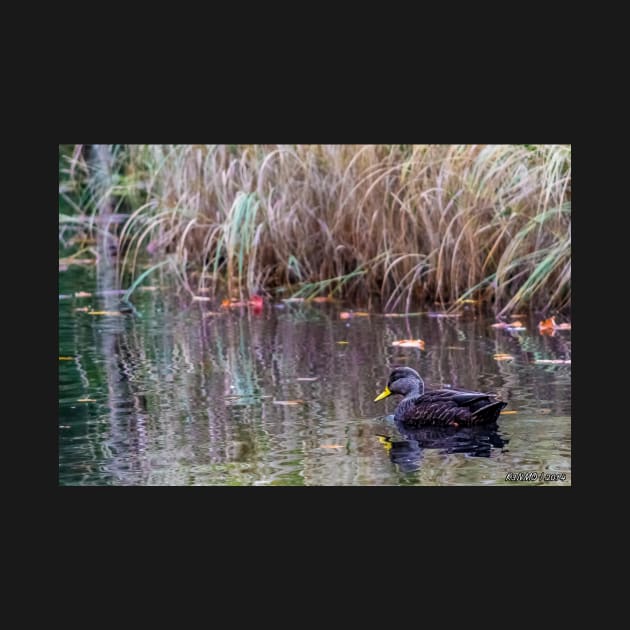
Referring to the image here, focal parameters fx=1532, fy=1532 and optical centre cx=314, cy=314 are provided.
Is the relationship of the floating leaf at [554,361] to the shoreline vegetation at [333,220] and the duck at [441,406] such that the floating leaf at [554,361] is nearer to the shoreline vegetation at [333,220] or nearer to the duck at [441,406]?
the shoreline vegetation at [333,220]

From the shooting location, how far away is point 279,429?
8758mm

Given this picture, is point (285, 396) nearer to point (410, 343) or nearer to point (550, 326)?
point (410, 343)

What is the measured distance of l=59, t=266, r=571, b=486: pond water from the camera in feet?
26.9

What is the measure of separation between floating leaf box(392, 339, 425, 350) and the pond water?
0.08 metres

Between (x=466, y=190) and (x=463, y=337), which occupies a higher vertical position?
(x=466, y=190)

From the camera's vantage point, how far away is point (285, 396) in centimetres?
948

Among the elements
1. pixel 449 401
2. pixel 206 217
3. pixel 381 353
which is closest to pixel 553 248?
pixel 381 353

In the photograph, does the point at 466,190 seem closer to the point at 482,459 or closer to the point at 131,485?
the point at 482,459

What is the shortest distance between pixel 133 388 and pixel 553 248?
3.14 meters

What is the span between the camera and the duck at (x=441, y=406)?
871 cm

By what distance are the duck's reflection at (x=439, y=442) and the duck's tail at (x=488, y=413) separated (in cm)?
4

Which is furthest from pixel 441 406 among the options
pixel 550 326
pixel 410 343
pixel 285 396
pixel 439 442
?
pixel 550 326

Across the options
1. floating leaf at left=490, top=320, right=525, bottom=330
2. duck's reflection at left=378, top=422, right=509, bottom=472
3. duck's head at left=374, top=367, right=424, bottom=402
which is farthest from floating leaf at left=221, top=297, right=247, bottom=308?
duck's reflection at left=378, top=422, right=509, bottom=472

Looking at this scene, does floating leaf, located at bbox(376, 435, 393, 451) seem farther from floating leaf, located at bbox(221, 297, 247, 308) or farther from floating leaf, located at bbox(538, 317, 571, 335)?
floating leaf, located at bbox(221, 297, 247, 308)
